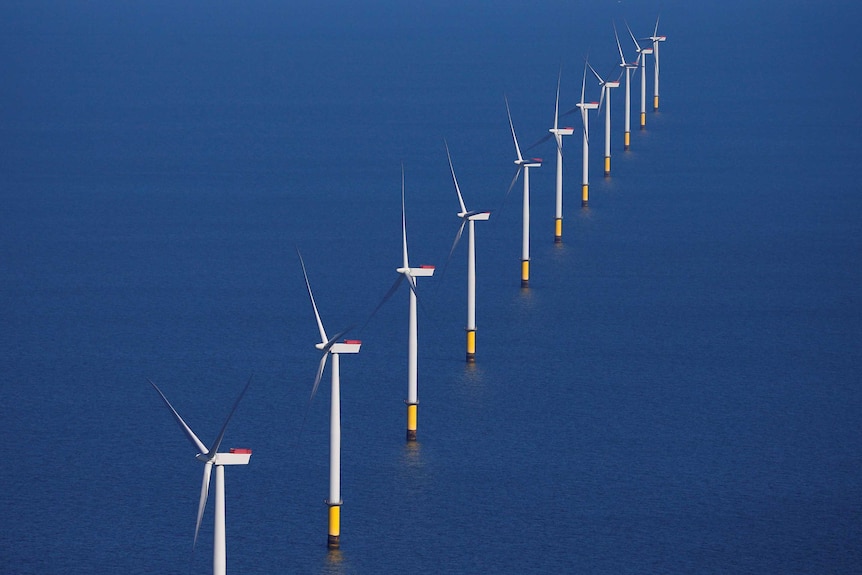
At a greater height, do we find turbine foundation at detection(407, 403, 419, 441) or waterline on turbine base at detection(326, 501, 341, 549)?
turbine foundation at detection(407, 403, 419, 441)

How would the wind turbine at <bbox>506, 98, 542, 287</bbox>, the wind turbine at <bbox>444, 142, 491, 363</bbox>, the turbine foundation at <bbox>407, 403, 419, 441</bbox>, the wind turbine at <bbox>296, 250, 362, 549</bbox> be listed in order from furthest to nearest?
the wind turbine at <bbox>506, 98, 542, 287</bbox>
the wind turbine at <bbox>444, 142, 491, 363</bbox>
the turbine foundation at <bbox>407, 403, 419, 441</bbox>
the wind turbine at <bbox>296, 250, 362, 549</bbox>

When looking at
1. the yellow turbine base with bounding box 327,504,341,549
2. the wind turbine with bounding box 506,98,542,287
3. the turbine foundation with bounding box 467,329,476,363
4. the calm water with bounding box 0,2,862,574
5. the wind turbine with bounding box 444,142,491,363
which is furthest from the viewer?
the wind turbine with bounding box 506,98,542,287

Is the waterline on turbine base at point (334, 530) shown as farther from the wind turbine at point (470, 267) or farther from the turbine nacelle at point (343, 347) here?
the wind turbine at point (470, 267)

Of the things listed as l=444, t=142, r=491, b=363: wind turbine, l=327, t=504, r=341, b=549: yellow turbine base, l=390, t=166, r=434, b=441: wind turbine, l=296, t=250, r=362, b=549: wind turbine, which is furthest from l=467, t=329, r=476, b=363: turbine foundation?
l=327, t=504, r=341, b=549: yellow turbine base

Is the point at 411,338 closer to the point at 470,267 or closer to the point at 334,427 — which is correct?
the point at 334,427

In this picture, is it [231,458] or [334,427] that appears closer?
[231,458]

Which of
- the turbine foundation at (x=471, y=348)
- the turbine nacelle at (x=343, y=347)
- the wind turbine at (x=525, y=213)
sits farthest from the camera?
the wind turbine at (x=525, y=213)

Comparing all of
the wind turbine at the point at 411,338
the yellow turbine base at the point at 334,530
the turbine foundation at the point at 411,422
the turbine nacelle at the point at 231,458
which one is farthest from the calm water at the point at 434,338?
the turbine nacelle at the point at 231,458

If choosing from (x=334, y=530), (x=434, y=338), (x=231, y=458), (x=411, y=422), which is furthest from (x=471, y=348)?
(x=231, y=458)

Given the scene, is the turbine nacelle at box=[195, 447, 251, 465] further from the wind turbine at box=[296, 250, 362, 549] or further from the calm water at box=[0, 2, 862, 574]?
the calm water at box=[0, 2, 862, 574]

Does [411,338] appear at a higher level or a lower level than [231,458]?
higher
